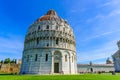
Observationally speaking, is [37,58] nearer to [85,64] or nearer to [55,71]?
[55,71]

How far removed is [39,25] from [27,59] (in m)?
11.8

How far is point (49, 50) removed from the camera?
132 feet

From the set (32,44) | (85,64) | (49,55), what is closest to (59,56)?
(49,55)

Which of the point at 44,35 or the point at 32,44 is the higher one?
the point at 44,35

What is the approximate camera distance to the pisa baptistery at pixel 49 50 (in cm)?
3928

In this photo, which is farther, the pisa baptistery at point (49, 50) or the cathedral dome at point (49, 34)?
the cathedral dome at point (49, 34)

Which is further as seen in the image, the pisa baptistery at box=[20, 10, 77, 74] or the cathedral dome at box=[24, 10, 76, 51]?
the cathedral dome at box=[24, 10, 76, 51]

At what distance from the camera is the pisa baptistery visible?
3928 centimetres

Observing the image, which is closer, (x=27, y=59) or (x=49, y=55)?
(x=49, y=55)

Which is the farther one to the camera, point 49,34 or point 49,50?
point 49,34

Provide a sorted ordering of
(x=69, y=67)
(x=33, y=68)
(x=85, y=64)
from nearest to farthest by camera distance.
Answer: (x=33, y=68)
(x=69, y=67)
(x=85, y=64)

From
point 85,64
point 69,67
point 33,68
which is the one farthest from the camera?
point 85,64

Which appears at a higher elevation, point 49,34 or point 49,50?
point 49,34

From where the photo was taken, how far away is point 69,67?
137 feet
